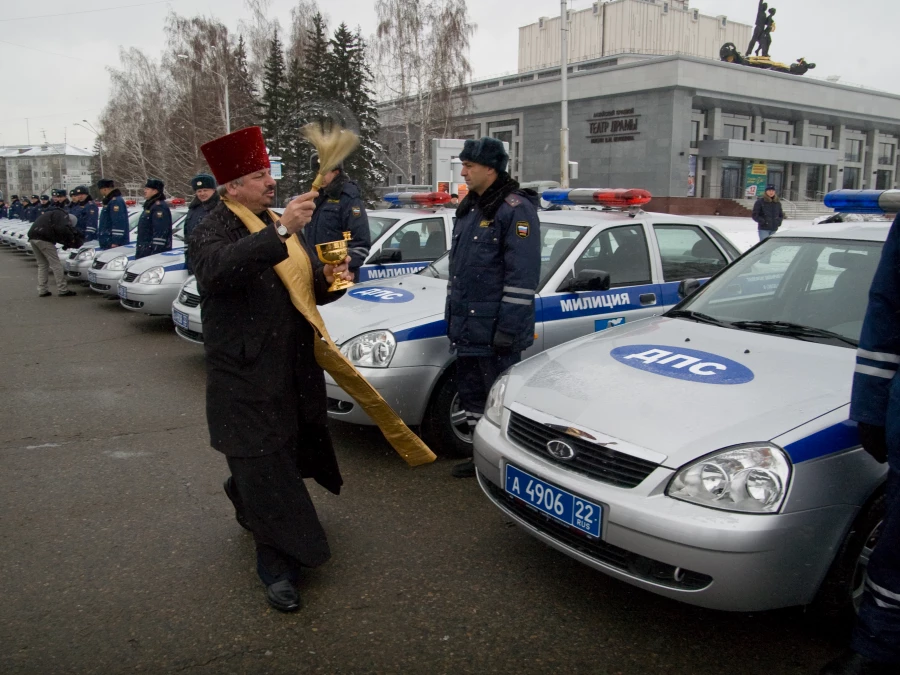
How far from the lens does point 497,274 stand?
397 cm

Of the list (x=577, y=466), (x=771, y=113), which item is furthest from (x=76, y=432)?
(x=771, y=113)

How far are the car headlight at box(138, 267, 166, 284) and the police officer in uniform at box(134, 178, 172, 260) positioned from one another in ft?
4.32

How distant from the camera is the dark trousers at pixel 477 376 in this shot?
3992 mm

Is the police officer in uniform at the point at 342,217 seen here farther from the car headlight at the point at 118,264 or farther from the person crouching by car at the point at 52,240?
the person crouching by car at the point at 52,240

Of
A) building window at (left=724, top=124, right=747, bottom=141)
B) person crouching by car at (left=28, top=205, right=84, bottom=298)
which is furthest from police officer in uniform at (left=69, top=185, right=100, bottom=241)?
building window at (left=724, top=124, right=747, bottom=141)

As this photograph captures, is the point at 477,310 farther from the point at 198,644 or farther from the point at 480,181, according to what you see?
the point at 198,644

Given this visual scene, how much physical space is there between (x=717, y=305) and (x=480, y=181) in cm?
144

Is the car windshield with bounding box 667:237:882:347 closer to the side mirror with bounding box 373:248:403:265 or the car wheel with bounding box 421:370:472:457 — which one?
the car wheel with bounding box 421:370:472:457

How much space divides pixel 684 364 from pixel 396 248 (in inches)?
186

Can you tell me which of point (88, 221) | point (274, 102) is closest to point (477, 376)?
point (88, 221)

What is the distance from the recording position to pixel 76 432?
498 cm

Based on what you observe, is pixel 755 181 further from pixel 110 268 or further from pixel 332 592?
pixel 332 592

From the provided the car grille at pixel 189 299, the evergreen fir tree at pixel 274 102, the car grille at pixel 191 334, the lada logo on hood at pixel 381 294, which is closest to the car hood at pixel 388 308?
the lada logo on hood at pixel 381 294

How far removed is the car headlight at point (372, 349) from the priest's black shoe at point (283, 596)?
63.1 inches
